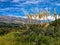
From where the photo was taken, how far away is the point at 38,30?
49.0ft

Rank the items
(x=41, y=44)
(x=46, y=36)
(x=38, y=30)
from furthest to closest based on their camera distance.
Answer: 1. (x=38, y=30)
2. (x=46, y=36)
3. (x=41, y=44)

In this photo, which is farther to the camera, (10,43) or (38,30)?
(38,30)

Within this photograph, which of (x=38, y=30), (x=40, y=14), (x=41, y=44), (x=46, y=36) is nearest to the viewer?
(x=41, y=44)

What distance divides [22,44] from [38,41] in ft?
2.78

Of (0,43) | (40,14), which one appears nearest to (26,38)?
(0,43)

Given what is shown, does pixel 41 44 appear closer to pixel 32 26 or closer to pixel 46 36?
pixel 46 36

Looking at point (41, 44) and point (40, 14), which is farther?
point (40, 14)

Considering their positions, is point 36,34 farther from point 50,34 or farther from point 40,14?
point 40,14

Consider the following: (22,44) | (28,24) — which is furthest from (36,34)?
(28,24)

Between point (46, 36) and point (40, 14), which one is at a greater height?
point (40, 14)

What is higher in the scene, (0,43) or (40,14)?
(40,14)

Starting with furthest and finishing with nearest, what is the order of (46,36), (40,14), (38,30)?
(40,14)
(38,30)
(46,36)

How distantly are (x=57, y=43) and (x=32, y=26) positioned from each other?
171 inches

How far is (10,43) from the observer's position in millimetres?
12586
